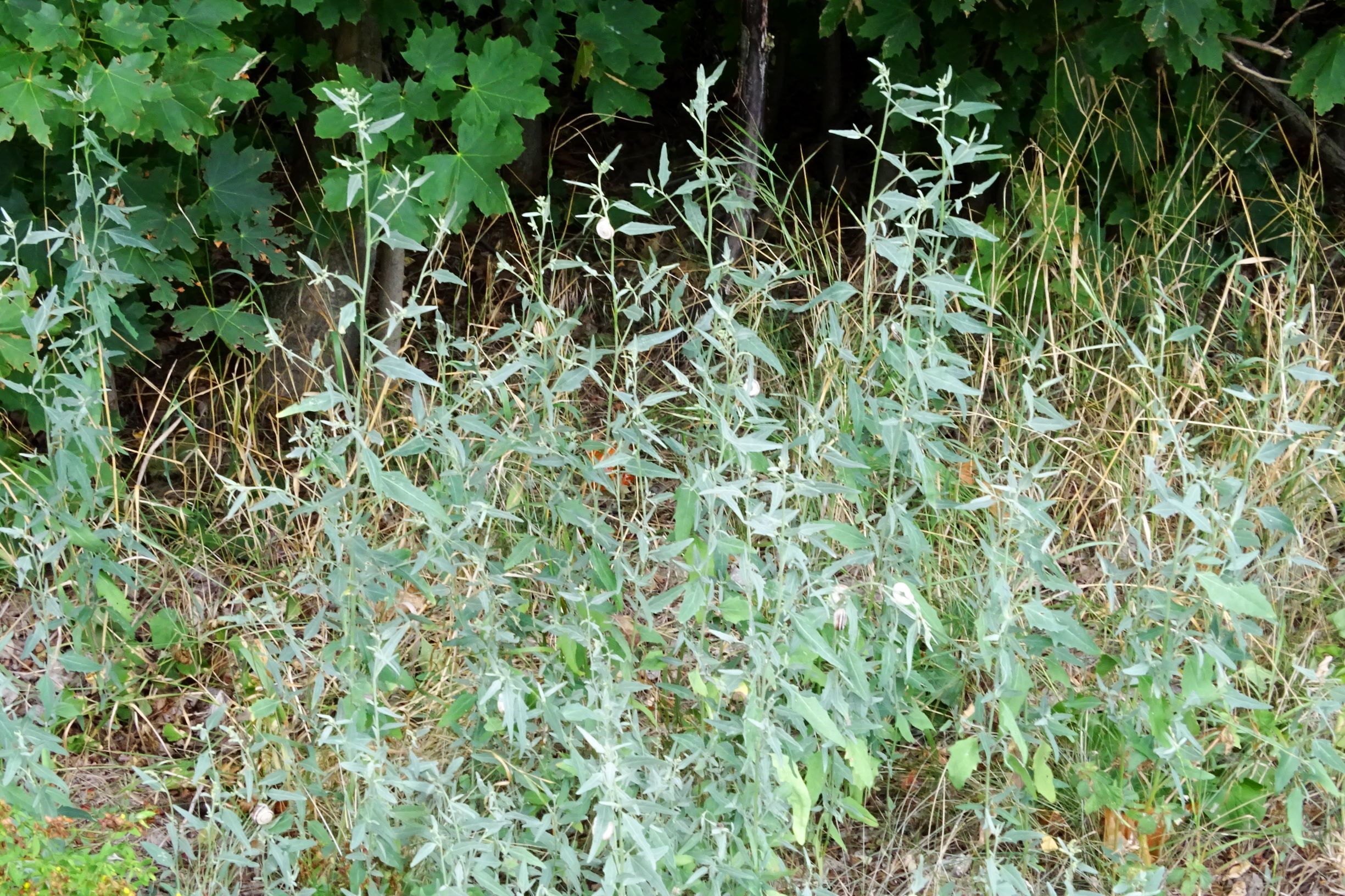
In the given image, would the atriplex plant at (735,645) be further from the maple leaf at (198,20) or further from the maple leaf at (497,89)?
the maple leaf at (497,89)

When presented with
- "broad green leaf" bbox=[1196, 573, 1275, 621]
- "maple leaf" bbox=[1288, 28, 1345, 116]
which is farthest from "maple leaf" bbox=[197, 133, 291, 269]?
"maple leaf" bbox=[1288, 28, 1345, 116]

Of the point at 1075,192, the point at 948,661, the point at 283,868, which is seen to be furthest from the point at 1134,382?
the point at 283,868

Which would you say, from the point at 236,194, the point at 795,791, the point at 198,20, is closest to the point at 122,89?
the point at 198,20

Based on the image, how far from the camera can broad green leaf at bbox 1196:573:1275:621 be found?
2090mm

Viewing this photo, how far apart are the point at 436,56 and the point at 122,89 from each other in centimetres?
81

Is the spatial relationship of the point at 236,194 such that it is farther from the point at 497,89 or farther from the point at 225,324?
the point at 497,89

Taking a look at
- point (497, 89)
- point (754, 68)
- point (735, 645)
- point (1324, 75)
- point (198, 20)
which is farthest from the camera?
point (754, 68)

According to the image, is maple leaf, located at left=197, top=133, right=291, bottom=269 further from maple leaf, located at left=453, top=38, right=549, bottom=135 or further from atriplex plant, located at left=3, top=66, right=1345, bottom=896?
atriplex plant, located at left=3, top=66, right=1345, bottom=896

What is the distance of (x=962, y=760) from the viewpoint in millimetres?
2248

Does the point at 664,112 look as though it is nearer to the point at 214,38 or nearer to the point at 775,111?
the point at 775,111

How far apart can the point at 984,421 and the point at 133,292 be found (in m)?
2.50

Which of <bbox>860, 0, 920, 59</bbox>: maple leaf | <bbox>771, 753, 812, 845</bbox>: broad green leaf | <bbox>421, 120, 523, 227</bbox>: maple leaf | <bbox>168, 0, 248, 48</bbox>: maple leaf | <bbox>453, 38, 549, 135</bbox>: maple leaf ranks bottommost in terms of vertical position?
<bbox>771, 753, 812, 845</bbox>: broad green leaf

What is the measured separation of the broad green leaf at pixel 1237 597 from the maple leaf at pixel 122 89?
2548 mm

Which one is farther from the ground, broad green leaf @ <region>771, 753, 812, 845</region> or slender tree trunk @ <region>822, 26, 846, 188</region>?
broad green leaf @ <region>771, 753, 812, 845</region>
